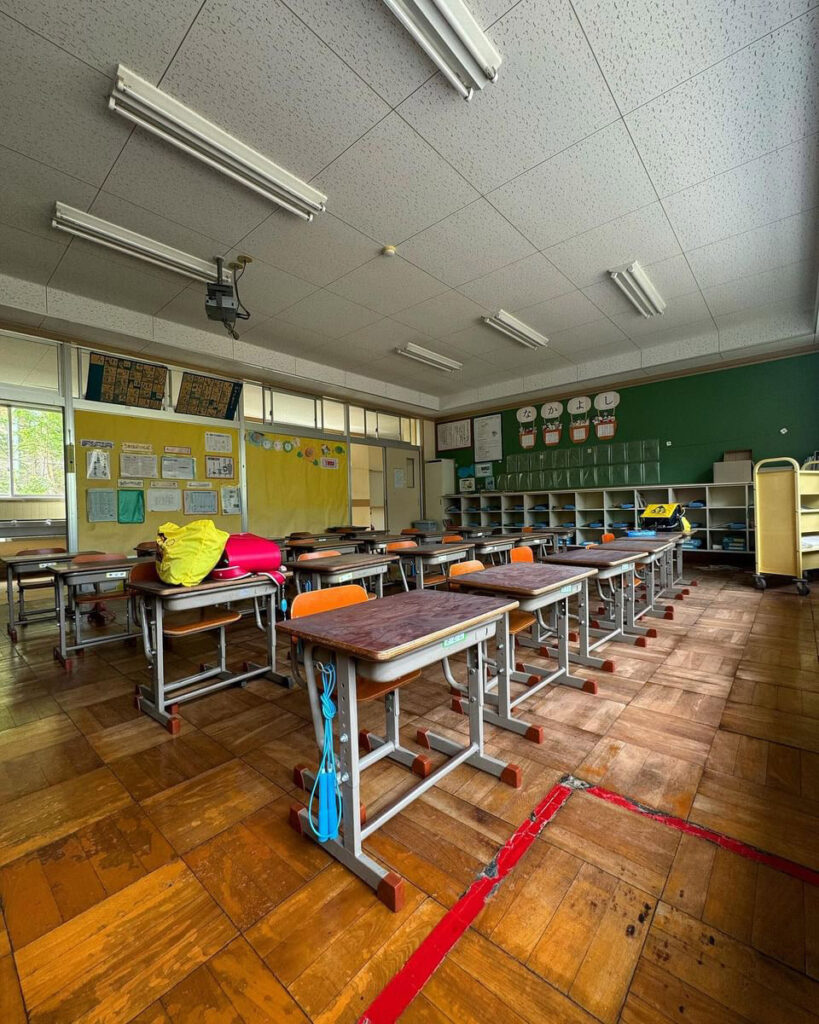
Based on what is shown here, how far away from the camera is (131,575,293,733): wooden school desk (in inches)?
88.3

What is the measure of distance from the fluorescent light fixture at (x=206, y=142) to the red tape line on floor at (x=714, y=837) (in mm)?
3626

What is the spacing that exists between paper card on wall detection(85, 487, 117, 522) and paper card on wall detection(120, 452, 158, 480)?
0.28 metres

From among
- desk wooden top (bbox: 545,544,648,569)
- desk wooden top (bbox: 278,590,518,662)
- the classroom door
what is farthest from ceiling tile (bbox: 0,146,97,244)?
the classroom door

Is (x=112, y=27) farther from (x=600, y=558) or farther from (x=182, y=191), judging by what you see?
(x=600, y=558)

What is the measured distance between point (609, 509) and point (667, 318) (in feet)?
9.57

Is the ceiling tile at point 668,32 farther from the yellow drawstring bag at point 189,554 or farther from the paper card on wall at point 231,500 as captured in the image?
Result: the paper card on wall at point 231,500

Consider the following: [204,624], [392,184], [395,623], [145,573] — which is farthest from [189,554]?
[392,184]

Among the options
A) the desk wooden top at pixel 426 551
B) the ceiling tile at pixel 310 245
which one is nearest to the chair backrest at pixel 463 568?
the desk wooden top at pixel 426 551

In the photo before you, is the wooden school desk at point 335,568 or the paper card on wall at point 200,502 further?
the paper card on wall at point 200,502

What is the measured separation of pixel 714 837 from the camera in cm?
137

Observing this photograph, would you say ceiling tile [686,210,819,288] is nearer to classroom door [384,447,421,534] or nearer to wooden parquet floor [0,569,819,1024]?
wooden parquet floor [0,569,819,1024]

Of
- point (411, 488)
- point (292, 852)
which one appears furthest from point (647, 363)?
point (292, 852)

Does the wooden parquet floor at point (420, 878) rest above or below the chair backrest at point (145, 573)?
below

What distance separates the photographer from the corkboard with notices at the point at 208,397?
5.50 m
